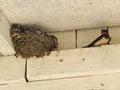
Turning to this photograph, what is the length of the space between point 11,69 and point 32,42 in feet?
0.85

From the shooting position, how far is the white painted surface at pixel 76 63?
10.6 ft

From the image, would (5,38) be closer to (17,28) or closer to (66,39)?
(17,28)

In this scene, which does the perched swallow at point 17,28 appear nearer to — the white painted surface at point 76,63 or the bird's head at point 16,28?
the bird's head at point 16,28

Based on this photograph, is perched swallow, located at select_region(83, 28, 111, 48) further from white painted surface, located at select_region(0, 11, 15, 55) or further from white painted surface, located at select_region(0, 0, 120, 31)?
white painted surface, located at select_region(0, 11, 15, 55)

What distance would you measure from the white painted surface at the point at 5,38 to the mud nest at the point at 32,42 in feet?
0.18

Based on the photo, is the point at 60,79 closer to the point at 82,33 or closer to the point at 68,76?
the point at 68,76

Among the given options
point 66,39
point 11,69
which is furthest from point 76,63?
point 11,69

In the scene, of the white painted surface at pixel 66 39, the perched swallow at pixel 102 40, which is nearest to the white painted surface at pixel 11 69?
the white painted surface at pixel 66 39

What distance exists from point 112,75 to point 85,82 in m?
0.20

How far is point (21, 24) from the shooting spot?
3414 millimetres

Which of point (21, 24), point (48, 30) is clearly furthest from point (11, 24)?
point (48, 30)

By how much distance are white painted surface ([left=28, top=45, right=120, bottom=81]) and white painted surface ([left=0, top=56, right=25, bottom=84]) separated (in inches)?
2.7

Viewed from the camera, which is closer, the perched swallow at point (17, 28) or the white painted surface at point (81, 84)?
the white painted surface at point (81, 84)

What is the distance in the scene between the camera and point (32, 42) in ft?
11.1
